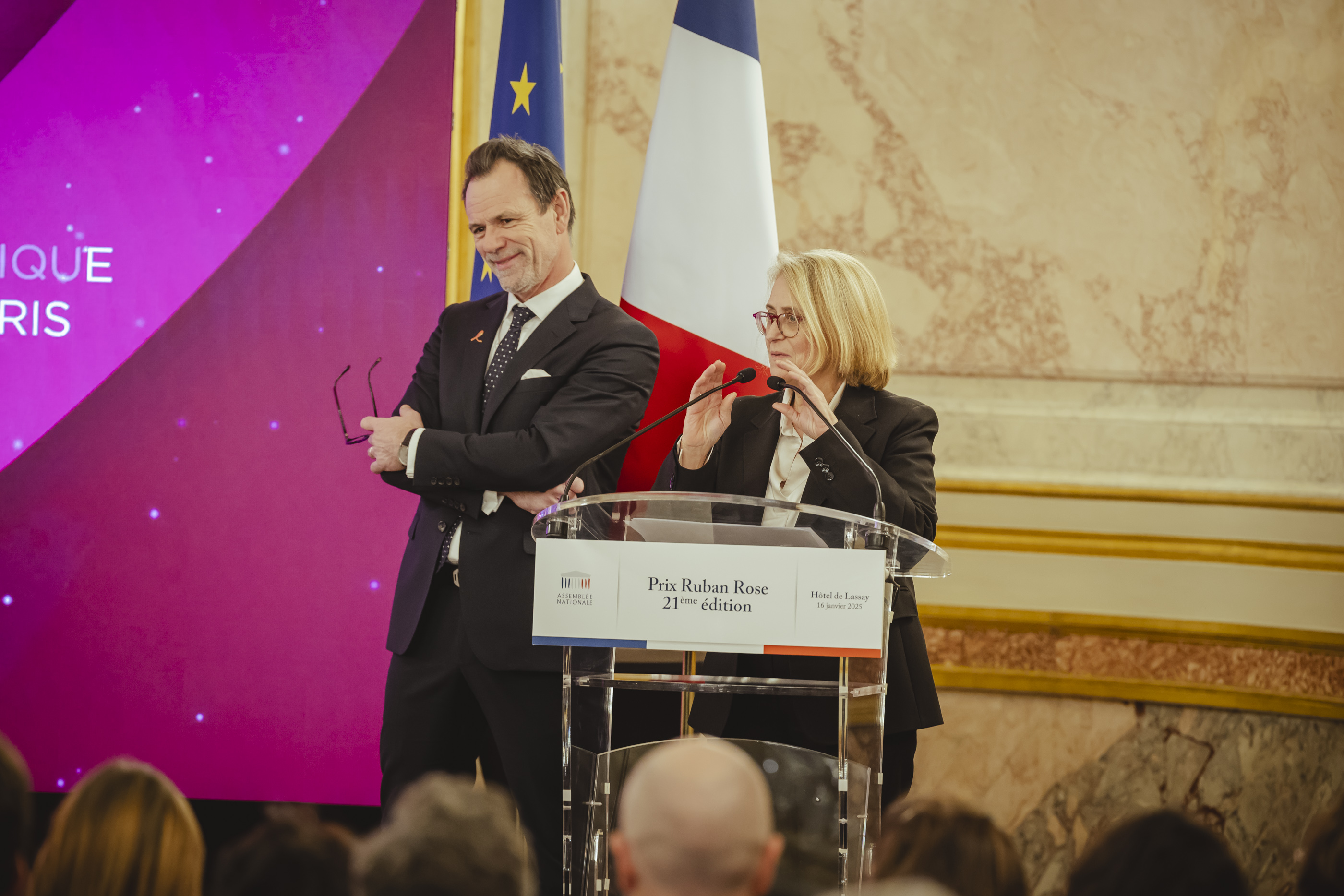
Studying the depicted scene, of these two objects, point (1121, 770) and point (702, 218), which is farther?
point (1121, 770)

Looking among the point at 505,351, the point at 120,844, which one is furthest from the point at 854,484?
the point at 120,844

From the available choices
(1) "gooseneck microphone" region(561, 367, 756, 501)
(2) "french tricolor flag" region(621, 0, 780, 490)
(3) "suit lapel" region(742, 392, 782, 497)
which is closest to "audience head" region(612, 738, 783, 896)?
(1) "gooseneck microphone" region(561, 367, 756, 501)

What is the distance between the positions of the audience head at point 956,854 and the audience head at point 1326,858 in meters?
0.31

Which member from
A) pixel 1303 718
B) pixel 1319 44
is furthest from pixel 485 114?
pixel 1303 718

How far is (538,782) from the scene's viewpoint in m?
2.30

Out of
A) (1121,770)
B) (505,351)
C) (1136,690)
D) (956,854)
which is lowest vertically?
(1121,770)

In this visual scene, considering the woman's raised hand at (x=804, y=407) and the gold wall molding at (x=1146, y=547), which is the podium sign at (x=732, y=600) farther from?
the gold wall molding at (x=1146, y=547)

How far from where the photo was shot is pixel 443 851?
104 centimetres

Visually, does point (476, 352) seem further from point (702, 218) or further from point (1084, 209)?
point (1084, 209)

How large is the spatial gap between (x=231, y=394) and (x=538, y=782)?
201cm

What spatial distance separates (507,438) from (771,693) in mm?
753

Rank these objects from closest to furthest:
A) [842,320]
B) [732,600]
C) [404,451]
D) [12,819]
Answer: [12,819], [732,600], [404,451], [842,320]

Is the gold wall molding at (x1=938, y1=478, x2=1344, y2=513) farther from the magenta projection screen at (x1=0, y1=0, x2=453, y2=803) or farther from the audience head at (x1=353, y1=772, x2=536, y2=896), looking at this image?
the audience head at (x1=353, y1=772, x2=536, y2=896)

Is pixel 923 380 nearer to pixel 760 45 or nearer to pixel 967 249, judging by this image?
pixel 967 249
